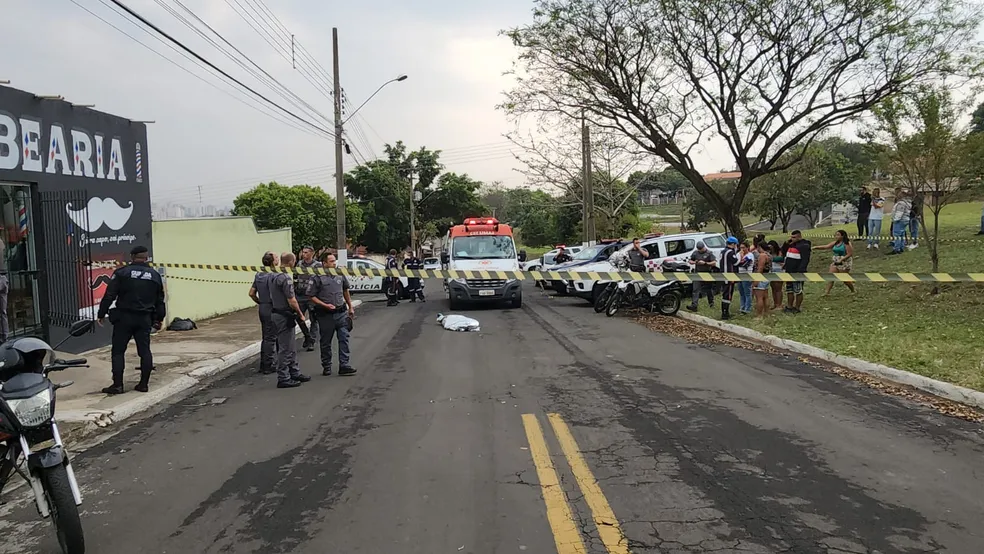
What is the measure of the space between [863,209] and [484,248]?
39.3ft

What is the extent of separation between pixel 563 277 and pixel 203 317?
8988mm

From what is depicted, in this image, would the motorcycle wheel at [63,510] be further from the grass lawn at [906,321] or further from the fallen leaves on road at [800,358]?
the grass lawn at [906,321]

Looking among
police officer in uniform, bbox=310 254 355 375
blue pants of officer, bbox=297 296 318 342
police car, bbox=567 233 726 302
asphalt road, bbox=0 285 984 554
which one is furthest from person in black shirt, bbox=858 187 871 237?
police officer in uniform, bbox=310 254 355 375

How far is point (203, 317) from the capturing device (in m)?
16.3

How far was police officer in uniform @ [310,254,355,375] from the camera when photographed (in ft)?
30.1

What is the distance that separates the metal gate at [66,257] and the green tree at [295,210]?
29.3 meters

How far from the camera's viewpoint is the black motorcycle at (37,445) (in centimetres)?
382

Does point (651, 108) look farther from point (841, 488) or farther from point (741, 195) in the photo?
point (841, 488)

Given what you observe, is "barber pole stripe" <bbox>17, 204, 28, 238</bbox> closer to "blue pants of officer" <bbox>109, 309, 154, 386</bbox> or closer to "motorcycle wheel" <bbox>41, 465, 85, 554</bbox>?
"blue pants of officer" <bbox>109, 309, 154, 386</bbox>

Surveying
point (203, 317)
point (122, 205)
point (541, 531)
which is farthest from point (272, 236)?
point (541, 531)

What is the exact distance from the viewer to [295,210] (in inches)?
1668

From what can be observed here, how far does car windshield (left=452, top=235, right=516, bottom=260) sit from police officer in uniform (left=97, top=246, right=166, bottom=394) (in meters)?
12.0

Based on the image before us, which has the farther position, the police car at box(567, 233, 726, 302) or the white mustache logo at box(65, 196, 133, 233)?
the police car at box(567, 233, 726, 302)

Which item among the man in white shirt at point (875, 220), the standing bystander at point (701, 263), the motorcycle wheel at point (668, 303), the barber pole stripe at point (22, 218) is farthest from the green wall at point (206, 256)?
the man in white shirt at point (875, 220)
